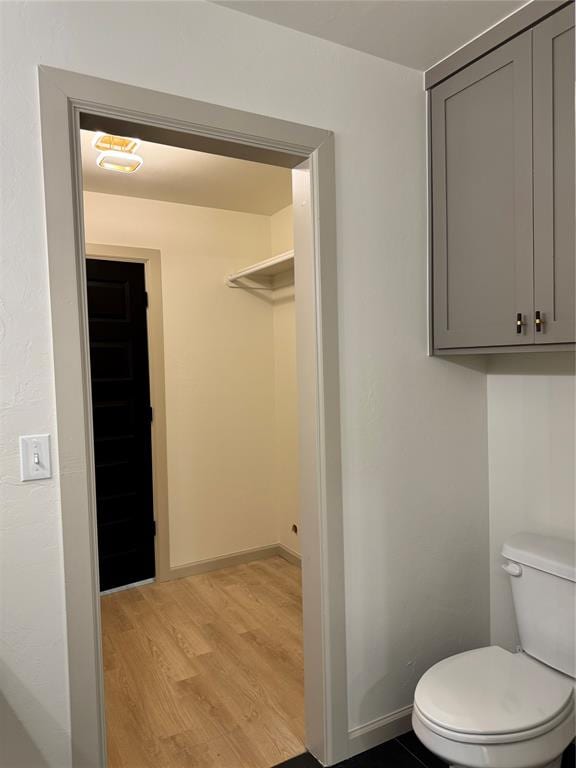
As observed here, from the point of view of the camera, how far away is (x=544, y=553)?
1.88 metres

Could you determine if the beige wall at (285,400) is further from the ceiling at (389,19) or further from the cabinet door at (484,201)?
the ceiling at (389,19)

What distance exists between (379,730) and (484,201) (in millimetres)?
1932

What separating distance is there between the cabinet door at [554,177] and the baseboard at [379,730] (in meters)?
1.47

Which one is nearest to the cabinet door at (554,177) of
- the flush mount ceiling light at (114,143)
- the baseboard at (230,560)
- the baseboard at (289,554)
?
the flush mount ceiling light at (114,143)

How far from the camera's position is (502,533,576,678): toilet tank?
179 centimetres

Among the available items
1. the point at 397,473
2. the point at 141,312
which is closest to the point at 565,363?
the point at 397,473

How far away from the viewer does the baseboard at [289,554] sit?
3781mm

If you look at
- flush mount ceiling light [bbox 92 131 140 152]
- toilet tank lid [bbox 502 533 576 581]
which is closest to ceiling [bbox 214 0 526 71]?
flush mount ceiling light [bbox 92 131 140 152]

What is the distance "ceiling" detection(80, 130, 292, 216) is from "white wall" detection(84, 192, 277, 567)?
159mm

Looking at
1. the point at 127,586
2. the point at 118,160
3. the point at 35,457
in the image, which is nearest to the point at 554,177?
the point at 35,457

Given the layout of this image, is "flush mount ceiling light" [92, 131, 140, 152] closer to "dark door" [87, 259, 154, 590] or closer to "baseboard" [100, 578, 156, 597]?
"dark door" [87, 259, 154, 590]

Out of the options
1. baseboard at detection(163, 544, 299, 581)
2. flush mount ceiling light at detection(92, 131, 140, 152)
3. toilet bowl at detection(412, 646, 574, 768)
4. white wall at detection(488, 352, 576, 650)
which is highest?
flush mount ceiling light at detection(92, 131, 140, 152)

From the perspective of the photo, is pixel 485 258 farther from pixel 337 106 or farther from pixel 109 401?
pixel 109 401

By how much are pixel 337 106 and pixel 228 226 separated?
1.96m
